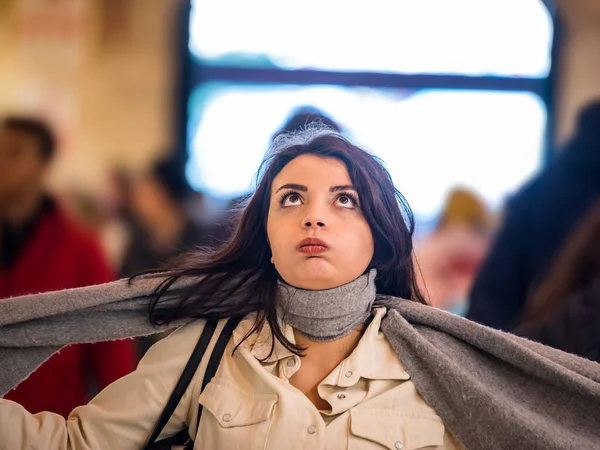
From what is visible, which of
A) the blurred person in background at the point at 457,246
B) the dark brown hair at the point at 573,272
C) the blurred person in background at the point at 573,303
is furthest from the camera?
the blurred person in background at the point at 457,246

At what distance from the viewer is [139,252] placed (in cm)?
301

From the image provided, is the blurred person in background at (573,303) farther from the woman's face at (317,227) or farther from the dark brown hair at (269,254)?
the woman's face at (317,227)

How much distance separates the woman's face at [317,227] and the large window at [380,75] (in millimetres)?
3282

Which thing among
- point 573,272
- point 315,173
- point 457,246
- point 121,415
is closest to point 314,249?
point 315,173

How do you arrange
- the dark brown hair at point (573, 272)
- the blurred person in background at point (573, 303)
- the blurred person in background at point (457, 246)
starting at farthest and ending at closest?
the blurred person in background at point (457, 246) → the dark brown hair at point (573, 272) → the blurred person in background at point (573, 303)

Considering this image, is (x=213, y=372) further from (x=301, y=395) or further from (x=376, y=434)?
(x=376, y=434)

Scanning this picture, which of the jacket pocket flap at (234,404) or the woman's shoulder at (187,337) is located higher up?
the woman's shoulder at (187,337)

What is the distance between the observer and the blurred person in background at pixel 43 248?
6.85 feet

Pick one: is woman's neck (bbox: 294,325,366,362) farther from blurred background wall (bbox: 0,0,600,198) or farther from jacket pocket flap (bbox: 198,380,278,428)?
blurred background wall (bbox: 0,0,600,198)

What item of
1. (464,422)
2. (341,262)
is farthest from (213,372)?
(464,422)

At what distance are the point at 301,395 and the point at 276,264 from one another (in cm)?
18

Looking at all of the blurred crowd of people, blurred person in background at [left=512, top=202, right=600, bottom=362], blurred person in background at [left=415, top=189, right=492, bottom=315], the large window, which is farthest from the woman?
A: the large window

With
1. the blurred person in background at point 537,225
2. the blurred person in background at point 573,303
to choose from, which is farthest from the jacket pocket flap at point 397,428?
the blurred person in background at point 537,225

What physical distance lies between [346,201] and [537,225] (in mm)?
1144
